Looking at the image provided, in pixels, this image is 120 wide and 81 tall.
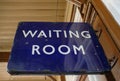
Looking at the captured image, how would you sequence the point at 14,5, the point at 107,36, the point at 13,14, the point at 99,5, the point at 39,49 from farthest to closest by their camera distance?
1. the point at 13,14
2. the point at 14,5
3. the point at 99,5
4. the point at 107,36
5. the point at 39,49

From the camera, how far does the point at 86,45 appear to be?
1.54 metres

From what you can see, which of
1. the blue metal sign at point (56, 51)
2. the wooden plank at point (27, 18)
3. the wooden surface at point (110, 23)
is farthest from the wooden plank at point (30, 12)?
the blue metal sign at point (56, 51)

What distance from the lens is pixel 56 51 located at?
4.78 feet

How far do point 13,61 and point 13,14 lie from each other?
3.32m

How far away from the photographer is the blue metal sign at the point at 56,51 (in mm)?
1317

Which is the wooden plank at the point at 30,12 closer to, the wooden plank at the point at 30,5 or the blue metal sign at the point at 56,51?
the wooden plank at the point at 30,5

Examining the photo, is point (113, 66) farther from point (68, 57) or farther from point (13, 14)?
point (13, 14)

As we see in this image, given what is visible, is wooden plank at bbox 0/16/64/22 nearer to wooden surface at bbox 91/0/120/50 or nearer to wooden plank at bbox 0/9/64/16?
wooden plank at bbox 0/9/64/16

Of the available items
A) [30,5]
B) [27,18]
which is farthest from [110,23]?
[27,18]

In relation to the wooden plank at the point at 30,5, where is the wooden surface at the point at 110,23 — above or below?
above

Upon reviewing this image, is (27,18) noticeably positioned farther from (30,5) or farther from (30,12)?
(30,5)

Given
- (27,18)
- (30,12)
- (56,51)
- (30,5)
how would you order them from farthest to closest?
(27,18)
(30,12)
(30,5)
(56,51)

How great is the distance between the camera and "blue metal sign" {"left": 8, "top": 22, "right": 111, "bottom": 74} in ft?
4.32

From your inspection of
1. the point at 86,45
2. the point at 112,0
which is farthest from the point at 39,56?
the point at 112,0
